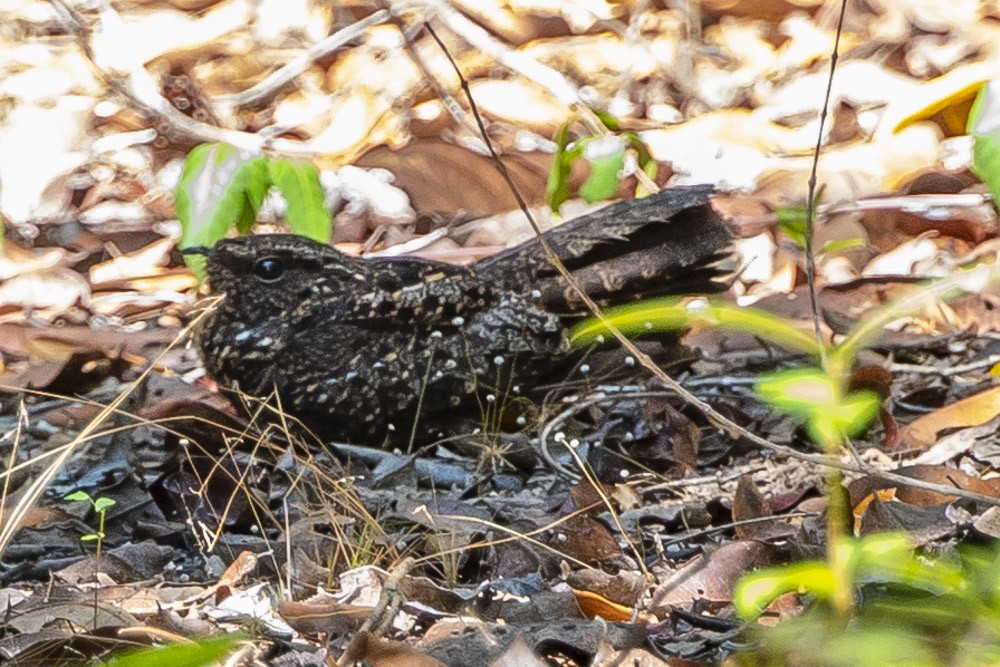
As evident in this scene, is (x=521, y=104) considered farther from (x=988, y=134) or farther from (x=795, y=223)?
(x=988, y=134)

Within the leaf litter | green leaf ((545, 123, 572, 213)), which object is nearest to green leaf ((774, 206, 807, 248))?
the leaf litter

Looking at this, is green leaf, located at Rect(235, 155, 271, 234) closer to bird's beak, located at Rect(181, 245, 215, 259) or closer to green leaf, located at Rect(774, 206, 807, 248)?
bird's beak, located at Rect(181, 245, 215, 259)

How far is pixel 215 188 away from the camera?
3205 millimetres

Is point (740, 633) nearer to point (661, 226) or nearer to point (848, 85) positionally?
point (661, 226)

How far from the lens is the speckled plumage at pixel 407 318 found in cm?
355

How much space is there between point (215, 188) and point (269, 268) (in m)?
0.50

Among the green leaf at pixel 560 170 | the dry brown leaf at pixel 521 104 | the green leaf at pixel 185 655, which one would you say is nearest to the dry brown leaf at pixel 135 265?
the dry brown leaf at pixel 521 104

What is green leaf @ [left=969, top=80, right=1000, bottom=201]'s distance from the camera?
1405 millimetres

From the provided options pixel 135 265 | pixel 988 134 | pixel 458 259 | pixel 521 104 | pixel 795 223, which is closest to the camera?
pixel 988 134

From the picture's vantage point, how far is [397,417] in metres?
3.55

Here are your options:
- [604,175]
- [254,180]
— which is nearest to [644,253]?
[604,175]

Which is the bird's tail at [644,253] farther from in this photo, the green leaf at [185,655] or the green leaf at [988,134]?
the green leaf at [185,655]

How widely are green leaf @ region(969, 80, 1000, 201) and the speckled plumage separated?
221 centimetres

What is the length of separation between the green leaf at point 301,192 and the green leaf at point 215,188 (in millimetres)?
46
